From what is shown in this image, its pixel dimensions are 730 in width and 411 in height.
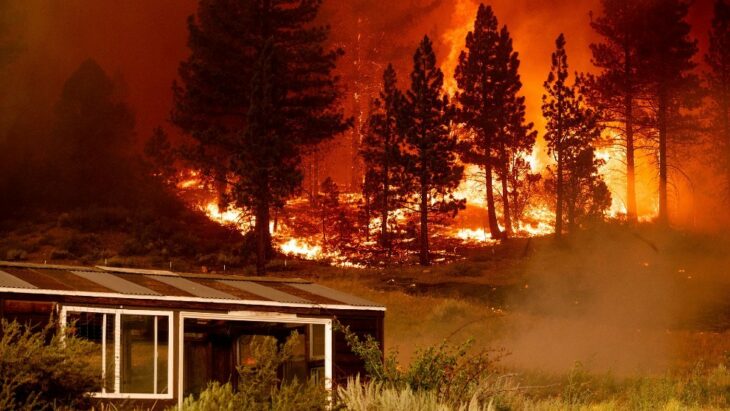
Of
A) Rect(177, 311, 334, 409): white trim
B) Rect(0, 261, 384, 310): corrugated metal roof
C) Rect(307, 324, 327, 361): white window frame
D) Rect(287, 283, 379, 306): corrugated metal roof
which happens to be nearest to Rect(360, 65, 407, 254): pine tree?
Rect(287, 283, 379, 306): corrugated metal roof

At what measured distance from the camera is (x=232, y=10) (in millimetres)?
46906

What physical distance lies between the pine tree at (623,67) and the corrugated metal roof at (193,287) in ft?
122

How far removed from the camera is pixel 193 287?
1864 cm

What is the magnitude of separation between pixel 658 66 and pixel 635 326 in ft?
72.2

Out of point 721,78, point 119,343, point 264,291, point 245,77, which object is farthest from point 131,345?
point 721,78

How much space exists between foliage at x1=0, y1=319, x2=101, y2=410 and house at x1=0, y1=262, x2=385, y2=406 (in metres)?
1.33

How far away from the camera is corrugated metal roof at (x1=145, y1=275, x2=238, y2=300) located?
17.8 m

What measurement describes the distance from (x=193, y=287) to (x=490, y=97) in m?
38.9

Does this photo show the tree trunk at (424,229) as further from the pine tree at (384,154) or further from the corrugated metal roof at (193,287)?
the corrugated metal roof at (193,287)

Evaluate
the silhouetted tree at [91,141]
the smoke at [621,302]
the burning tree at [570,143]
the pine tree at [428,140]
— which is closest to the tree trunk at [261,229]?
the pine tree at [428,140]

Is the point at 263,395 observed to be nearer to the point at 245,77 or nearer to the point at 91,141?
the point at 245,77

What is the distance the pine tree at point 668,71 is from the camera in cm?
5172

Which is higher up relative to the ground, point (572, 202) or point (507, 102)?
point (507, 102)

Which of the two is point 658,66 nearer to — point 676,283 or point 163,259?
point 676,283
